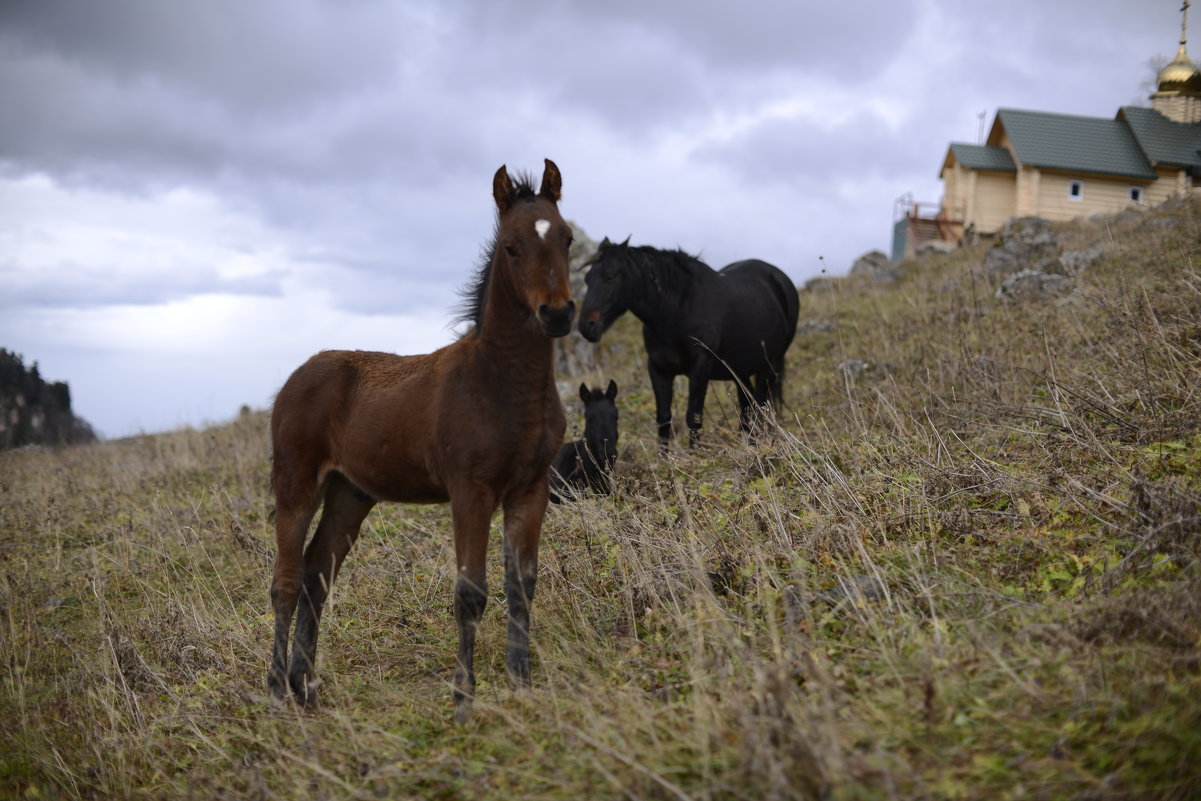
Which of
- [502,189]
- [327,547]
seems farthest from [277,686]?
[502,189]

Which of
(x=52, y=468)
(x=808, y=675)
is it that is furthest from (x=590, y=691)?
(x=52, y=468)

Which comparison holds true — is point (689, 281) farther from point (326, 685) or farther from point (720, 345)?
point (326, 685)

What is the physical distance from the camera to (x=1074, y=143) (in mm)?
34656

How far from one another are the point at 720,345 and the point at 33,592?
7.45 m

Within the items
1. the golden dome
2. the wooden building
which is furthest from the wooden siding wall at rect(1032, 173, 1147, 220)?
the golden dome

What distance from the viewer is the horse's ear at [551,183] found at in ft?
14.6

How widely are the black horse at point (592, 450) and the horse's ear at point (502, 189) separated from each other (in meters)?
4.06

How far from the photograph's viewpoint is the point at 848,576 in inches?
163

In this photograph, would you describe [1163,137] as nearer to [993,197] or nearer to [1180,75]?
[1180,75]

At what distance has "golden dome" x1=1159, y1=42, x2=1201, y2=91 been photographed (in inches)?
1367

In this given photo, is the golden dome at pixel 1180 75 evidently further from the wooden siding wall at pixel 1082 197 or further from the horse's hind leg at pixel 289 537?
the horse's hind leg at pixel 289 537

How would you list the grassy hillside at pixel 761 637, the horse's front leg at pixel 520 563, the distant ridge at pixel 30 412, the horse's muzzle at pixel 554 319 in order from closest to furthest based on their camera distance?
1. the grassy hillside at pixel 761 637
2. the horse's muzzle at pixel 554 319
3. the horse's front leg at pixel 520 563
4. the distant ridge at pixel 30 412

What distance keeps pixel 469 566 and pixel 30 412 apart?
71.2 ft

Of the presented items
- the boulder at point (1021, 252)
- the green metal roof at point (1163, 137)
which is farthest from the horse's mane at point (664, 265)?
the green metal roof at point (1163, 137)
